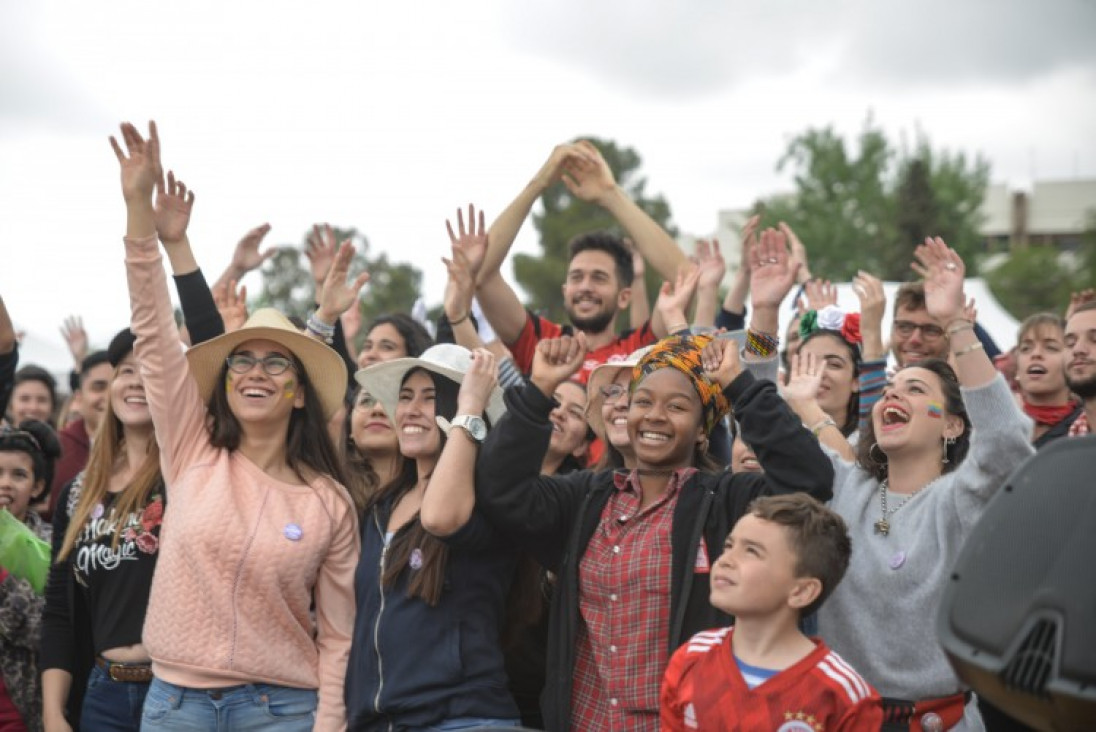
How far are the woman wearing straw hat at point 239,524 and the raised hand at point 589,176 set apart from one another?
242cm

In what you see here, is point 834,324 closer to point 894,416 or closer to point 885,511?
point 894,416

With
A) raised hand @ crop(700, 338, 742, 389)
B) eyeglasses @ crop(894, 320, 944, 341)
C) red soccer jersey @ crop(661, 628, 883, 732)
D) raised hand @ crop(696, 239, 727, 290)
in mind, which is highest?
raised hand @ crop(696, 239, 727, 290)

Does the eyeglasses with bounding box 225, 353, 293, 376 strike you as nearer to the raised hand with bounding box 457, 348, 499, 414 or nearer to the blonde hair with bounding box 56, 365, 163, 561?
the blonde hair with bounding box 56, 365, 163, 561

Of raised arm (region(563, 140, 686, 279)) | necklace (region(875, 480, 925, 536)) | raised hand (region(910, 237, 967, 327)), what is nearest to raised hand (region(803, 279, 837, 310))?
raised arm (region(563, 140, 686, 279))

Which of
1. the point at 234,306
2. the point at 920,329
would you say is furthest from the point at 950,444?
the point at 234,306

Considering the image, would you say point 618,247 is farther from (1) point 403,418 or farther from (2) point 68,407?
(2) point 68,407

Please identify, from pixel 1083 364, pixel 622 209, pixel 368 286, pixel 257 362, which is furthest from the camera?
pixel 368 286

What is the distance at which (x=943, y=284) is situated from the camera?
3.85 meters

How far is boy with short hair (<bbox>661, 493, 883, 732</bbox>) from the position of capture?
309 centimetres

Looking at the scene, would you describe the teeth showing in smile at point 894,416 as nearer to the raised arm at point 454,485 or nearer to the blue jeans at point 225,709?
the raised arm at point 454,485

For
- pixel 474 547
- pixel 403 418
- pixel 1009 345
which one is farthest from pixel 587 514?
pixel 1009 345

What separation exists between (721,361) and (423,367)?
1.21m

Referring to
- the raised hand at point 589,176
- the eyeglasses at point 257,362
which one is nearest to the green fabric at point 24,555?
the eyeglasses at point 257,362

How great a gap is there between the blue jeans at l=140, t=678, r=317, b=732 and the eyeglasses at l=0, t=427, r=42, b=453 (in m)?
2.17
